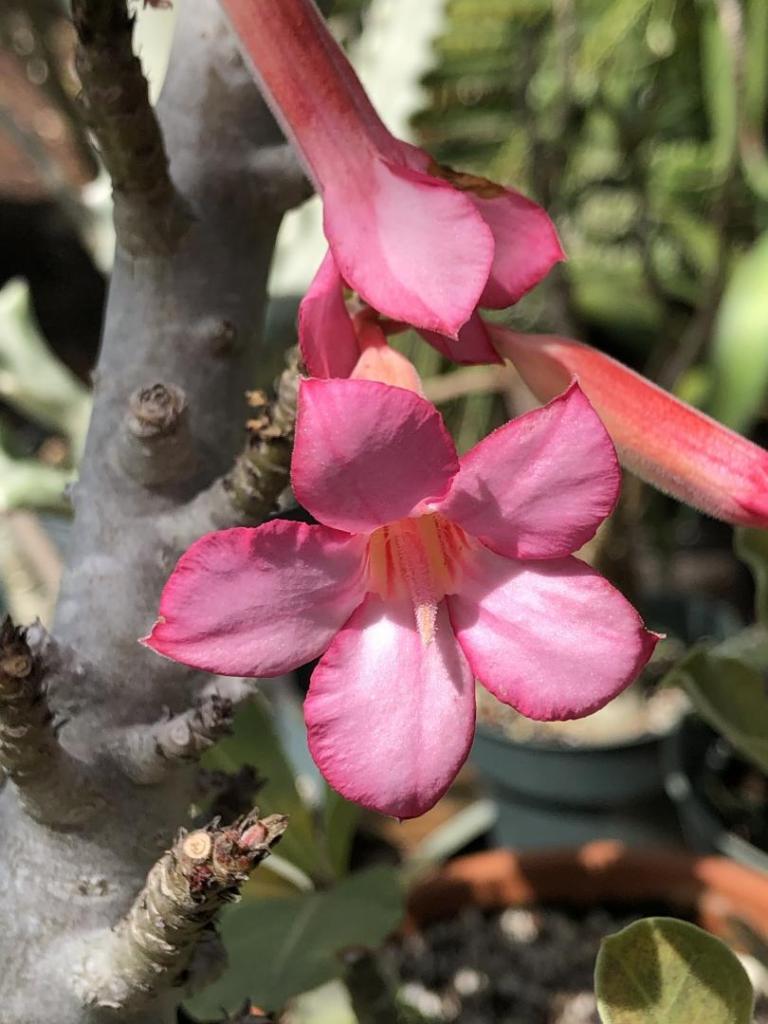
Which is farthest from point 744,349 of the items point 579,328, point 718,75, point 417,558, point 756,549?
point 417,558

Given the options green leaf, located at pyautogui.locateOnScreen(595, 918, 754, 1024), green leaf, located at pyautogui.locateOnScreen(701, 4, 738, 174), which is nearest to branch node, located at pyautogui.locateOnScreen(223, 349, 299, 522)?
green leaf, located at pyautogui.locateOnScreen(595, 918, 754, 1024)

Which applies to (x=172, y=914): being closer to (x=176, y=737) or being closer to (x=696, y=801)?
(x=176, y=737)

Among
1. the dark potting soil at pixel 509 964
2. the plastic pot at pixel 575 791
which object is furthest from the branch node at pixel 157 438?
the plastic pot at pixel 575 791

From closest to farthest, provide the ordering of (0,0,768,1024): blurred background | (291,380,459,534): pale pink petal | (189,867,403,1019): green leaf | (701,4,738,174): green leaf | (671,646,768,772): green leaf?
(291,380,459,534): pale pink petal < (189,867,403,1019): green leaf < (671,646,768,772): green leaf < (0,0,768,1024): blurred background < (701,4,738,174): green leaf

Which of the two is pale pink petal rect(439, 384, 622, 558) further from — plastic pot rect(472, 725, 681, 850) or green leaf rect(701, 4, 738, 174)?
green leaf rect(701, 4, 738, 174)

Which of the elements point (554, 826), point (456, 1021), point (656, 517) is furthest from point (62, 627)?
point (656, 517)

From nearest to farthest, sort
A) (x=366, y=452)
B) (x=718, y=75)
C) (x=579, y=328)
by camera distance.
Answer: (x=366, y=452) < (x=579, y=328) < (x=718, y=75)

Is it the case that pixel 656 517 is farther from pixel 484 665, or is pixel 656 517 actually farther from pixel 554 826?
pixel 484 665
